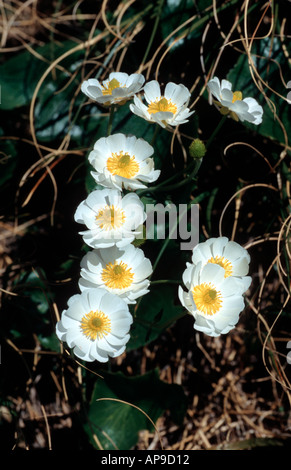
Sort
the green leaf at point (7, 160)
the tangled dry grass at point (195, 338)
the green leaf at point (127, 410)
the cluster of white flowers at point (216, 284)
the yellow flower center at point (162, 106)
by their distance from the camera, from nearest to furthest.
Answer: the cluster of white flowers at point (216, 284) < the yellow flower center at point (162, 106) < the green leaf at point (127, 410) < the tangled dry grass at point (195, 338) < the green leaf at point (7, 160)

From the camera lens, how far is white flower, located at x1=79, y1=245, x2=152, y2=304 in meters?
0.90

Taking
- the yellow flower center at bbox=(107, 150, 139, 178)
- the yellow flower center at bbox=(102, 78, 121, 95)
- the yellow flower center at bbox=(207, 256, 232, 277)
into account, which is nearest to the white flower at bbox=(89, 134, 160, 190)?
the yellow flower center at bbox=(107, 150, 139, 178)

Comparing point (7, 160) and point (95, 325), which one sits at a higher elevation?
point (7, 160)

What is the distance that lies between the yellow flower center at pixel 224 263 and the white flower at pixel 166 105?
309 millimetres

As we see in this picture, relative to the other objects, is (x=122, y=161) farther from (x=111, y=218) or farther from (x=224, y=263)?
(x=224, y=263)

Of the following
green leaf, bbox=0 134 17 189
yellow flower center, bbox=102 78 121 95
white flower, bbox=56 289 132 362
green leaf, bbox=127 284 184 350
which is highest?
green leaf, bbox=0 134 17 189

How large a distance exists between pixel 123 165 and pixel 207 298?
0.35 metres

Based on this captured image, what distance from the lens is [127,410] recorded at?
1160mm

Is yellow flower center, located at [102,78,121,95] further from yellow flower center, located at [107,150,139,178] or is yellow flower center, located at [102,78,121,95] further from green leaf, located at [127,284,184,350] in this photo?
green leaf, located at [127,284,184,350]

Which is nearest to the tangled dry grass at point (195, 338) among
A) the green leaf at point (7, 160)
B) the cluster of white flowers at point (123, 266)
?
the green leaf at point (7, 160)

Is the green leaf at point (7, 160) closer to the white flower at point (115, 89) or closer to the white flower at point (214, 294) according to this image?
the white flower at point (115, 89)

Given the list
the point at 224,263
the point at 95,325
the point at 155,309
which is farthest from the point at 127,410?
the point at 224,263

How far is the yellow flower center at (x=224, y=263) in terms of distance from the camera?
919 mm

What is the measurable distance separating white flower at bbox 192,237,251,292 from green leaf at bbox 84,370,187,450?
1.32 feet
